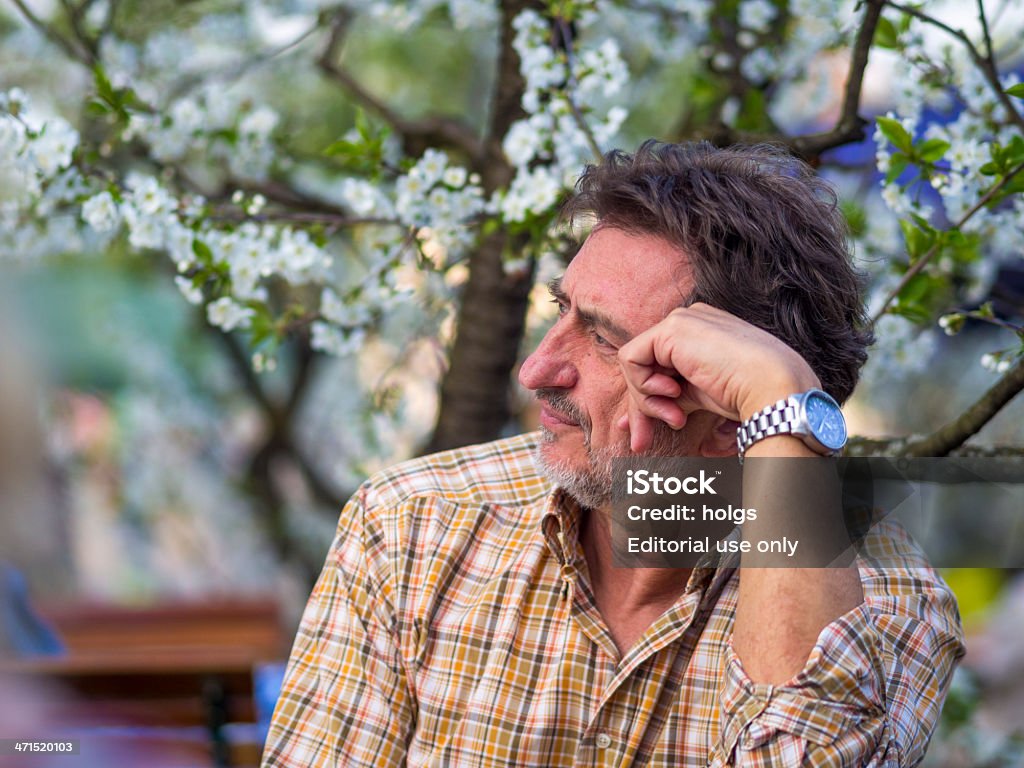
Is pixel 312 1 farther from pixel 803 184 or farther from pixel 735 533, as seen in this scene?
pixel 735 533

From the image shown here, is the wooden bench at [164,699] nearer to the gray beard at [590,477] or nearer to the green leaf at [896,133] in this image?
the gray beard at [590,477]

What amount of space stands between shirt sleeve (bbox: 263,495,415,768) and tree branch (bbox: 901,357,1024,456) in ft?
3.71

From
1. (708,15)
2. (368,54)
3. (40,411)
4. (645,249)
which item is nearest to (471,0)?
(708,15)

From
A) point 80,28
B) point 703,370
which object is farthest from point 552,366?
point 80,28

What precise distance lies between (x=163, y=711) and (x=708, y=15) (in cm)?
262

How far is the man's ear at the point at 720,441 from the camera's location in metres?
1.94

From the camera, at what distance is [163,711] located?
3.20m

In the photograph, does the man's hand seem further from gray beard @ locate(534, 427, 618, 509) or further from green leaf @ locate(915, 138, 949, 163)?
green leaf @ locate(915, 138, 949, 163)

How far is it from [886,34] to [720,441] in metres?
1.17

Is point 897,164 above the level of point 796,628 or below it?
above

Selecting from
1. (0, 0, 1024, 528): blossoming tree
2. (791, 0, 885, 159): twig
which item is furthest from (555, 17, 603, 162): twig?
(791, 0, 885, 159): twig

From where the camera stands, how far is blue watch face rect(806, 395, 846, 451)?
158 cm

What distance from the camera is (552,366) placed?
1.91m

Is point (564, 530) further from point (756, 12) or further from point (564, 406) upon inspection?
point (756, 12)
